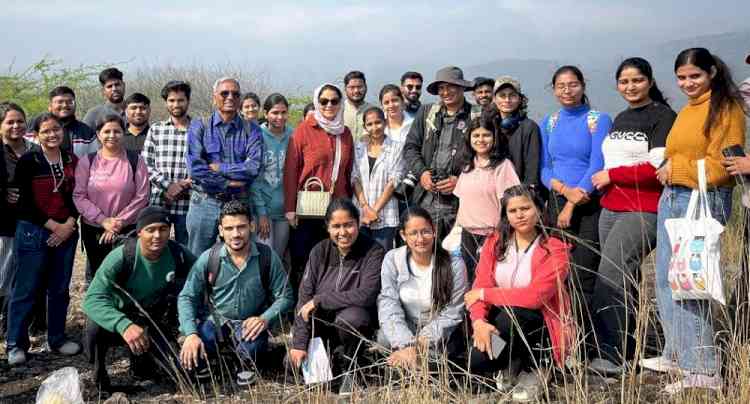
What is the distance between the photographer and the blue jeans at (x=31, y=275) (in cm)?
479

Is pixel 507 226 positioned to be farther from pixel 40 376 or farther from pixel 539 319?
pixel 40 376

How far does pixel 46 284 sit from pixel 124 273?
3.10 feet

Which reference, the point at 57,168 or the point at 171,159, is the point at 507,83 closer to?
the point at 171,159

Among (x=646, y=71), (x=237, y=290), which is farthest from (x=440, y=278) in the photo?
(x=646, y=71)

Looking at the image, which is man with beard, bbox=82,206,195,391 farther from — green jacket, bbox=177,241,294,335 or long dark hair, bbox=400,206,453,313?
long dark hair, bbox=400,206,453,313

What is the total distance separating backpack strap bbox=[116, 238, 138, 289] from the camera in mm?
4445

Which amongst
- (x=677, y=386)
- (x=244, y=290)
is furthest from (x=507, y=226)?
(x=244, y=290)

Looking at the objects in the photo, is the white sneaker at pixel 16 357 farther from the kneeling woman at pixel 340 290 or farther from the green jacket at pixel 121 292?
the kneeling woman at pixel 340 290

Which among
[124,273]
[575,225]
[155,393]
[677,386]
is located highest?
[575,225]

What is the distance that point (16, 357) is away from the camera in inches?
187

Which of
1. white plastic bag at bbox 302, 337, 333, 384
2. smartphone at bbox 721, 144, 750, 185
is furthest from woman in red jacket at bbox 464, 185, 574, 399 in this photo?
smartphone at bbox 721, 144, 750, 185

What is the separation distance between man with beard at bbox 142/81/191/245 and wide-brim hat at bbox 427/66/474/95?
6.66ft

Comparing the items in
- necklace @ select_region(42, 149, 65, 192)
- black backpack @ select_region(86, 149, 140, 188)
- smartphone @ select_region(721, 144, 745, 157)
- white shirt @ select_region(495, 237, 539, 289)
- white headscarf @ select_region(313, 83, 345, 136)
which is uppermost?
white headscarf @ select_region(313, 83, 345, 136)

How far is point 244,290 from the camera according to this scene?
4.55 meters
